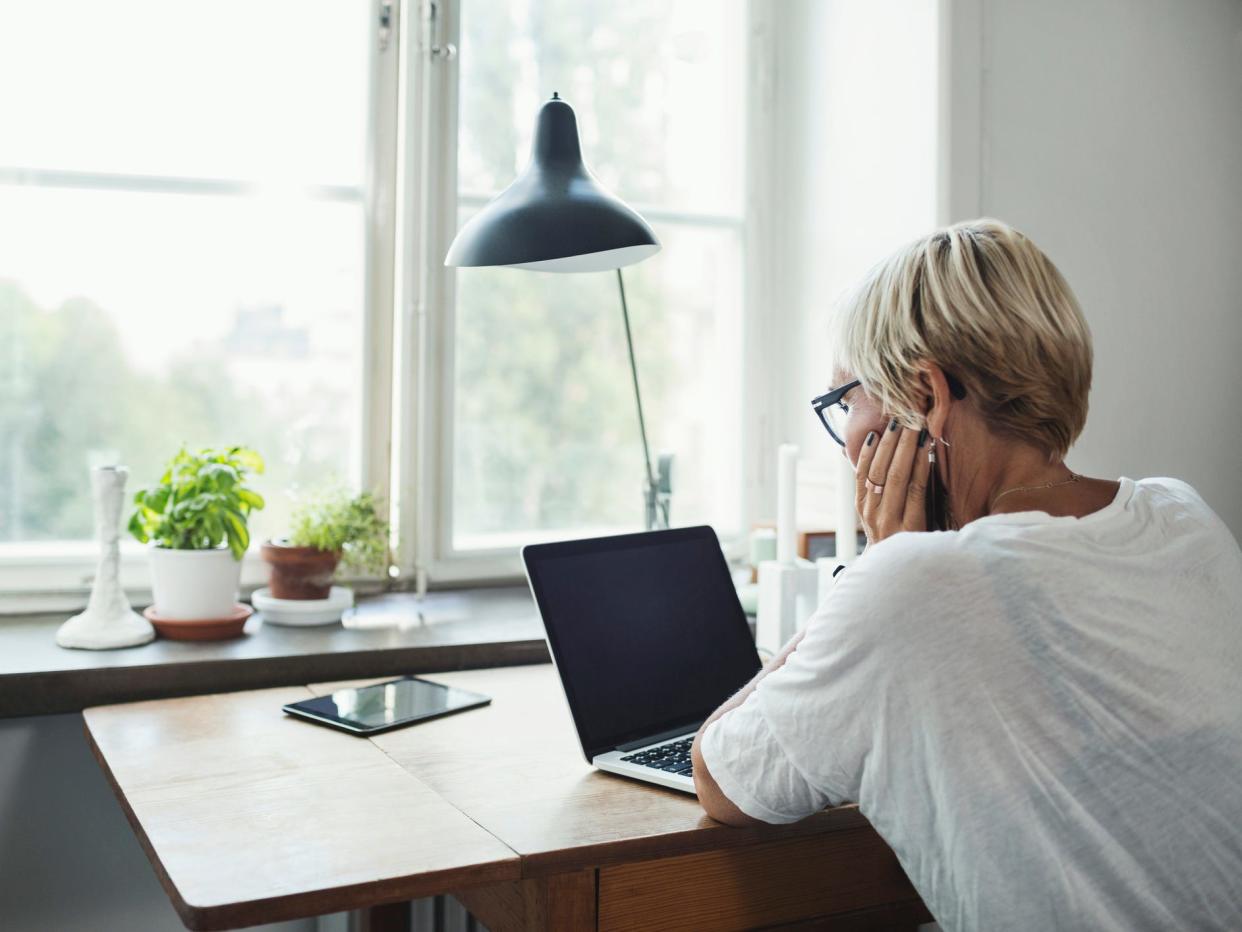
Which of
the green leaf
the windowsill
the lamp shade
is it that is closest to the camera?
the lamp shade

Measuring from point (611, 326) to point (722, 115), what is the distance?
1.81 feet

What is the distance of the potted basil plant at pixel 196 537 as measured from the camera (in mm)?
1867

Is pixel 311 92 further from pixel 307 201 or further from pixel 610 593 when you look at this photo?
pixel 610 593

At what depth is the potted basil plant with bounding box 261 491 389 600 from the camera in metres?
2.00

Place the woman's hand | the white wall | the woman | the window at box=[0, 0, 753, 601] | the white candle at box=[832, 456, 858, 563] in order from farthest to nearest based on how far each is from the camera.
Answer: the white wall, the window at box=[0, 0, 753, 601], the white candle at box=[832, 456, 858, 563], the woman's hand, the woman

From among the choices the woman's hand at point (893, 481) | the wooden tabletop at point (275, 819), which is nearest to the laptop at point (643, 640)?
the wooden tabletop at point (275, 819)

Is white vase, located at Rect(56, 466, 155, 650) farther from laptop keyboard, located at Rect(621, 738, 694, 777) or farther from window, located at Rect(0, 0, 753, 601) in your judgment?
laptop keyboard, located at Rect(621, 738, 694, 777)

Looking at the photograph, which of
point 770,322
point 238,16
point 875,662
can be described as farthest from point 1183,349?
point 238,16

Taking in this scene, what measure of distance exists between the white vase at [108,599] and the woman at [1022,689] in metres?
1.06

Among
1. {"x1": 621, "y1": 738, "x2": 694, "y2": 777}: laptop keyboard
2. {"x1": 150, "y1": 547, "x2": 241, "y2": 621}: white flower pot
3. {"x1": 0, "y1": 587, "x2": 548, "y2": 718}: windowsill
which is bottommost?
{"x1": 621, "y1": 738, "x2": 694, "y2": 777}: laptop keyboard

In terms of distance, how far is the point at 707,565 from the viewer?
162cm

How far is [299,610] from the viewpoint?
198 centimetres

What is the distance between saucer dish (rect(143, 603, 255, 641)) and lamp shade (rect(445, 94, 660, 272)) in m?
0.71

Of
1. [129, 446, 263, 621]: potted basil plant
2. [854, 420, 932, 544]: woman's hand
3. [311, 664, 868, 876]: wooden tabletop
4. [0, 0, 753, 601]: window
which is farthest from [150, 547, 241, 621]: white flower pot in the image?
[854, 420, 932, 544]: woman's hand
